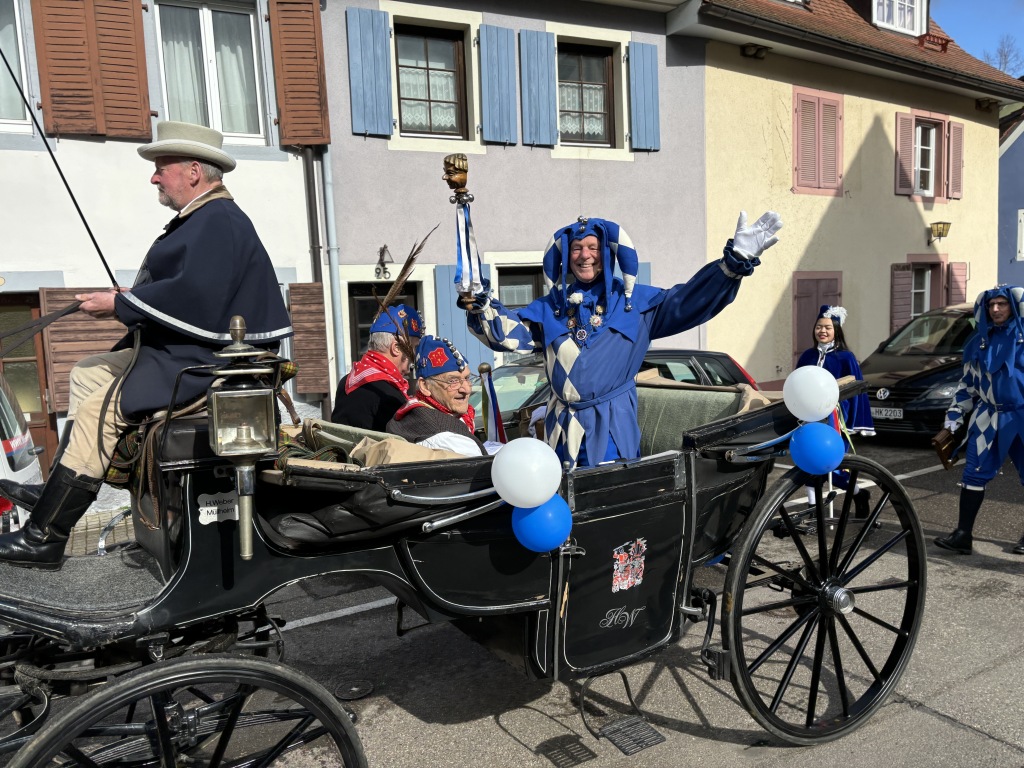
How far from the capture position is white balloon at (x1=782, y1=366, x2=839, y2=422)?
2.72 metres

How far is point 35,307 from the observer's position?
7586mm

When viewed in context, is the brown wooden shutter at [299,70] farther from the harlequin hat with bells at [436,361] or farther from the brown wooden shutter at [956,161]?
the brown wooden shutter at [956,161]

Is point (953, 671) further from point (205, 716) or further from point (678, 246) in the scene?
point (678, 246)

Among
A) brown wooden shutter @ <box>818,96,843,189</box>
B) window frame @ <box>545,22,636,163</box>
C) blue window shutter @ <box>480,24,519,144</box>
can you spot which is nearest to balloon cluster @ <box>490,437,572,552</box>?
blue window shutter @ <box>480,24,519,144</box>

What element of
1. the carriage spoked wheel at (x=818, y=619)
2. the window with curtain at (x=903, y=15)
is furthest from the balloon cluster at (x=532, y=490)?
the window with curtain at (x=903, y=15)

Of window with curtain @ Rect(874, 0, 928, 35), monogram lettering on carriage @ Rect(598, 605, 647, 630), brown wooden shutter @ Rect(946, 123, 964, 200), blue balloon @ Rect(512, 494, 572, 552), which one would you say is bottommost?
monogram lettering on carriage @ Rect(598, 605, 647, 630)

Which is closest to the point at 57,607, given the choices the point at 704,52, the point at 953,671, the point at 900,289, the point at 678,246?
the point at 953,671

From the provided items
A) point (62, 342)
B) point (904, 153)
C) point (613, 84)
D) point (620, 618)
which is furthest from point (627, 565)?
point (904, 153)

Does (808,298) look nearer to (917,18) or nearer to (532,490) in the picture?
(917,18)

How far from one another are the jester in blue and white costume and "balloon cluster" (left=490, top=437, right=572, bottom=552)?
1.04 m

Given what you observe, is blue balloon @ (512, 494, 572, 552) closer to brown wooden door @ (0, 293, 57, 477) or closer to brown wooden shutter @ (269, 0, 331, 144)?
brown wooden door @ (0, 293, 57, 477)

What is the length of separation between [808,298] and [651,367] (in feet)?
24.9

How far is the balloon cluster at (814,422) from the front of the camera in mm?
2646

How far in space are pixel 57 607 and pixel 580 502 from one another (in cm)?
146
